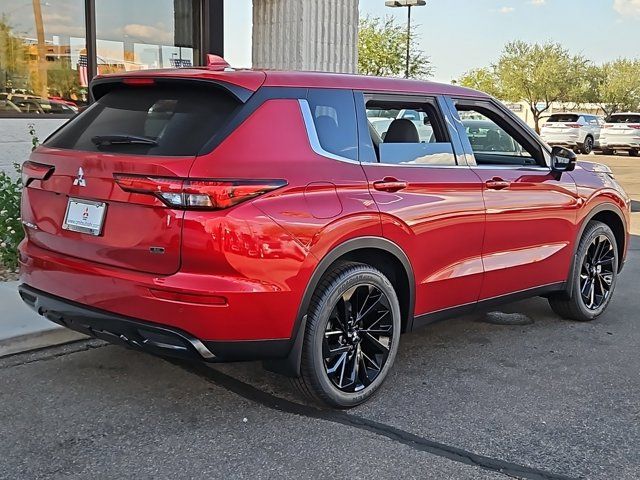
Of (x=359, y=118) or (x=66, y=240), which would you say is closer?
(x=66, y=240)

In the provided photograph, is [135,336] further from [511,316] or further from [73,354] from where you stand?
[511,316]

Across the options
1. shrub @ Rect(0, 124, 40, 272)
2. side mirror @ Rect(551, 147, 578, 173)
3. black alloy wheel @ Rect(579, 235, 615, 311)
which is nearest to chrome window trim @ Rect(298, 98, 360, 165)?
side mirror @ Rect(551, 147, 578, 173)

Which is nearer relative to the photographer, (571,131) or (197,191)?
(197,191)

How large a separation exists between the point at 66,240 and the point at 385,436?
1895mm

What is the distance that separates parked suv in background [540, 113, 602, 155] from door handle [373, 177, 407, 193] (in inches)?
1049

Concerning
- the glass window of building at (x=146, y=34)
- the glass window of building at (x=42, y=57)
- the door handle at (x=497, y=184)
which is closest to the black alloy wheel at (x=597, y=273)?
the door handle at (x=497, y=184)

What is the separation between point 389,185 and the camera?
4.00m

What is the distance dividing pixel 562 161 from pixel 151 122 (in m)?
3.05

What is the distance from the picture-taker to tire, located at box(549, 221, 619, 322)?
568 cm

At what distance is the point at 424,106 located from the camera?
457 centimetres

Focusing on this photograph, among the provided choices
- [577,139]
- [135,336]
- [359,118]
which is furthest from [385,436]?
[577,139]

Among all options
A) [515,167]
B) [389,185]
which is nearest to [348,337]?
[389,185]

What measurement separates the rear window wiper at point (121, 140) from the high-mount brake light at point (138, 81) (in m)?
0.38

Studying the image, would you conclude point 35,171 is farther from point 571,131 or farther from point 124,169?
point 571,131
